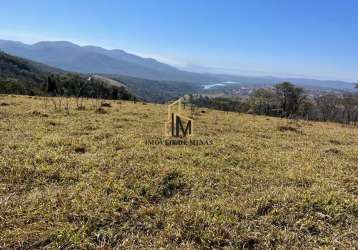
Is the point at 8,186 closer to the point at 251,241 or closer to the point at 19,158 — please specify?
the point at 19,158

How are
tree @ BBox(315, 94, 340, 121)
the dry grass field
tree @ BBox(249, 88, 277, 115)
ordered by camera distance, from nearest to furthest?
the dry grass field → tree @ BBox(249, 88, 277, 115) → tree @ BBox(315, 94, 340, 121)

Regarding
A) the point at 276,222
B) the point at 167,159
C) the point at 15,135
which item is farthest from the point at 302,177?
the point at 15,135

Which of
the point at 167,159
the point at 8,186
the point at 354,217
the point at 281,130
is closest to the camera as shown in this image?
the point at 354,217

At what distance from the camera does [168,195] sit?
5625 mm

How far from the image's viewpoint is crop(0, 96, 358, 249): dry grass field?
426 centimetres

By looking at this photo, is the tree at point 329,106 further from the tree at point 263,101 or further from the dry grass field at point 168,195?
the dry grass field at point 168,195

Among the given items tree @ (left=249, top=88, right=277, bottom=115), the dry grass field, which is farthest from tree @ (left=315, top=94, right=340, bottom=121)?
the dry grass field

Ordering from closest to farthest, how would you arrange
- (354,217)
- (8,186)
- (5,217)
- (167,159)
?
(5,217)
(354,217)
(8,186)
(167,159)

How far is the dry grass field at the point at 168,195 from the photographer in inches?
168

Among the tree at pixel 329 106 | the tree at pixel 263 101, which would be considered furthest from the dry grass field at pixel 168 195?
the tree at pixel 329 106

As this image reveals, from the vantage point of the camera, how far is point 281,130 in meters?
14.5

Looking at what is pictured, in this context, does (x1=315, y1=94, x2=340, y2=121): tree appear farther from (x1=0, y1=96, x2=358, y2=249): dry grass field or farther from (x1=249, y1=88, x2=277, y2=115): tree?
(x1=0, y1=96, x2=358, y2=249): dry grass field

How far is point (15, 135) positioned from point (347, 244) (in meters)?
8.17

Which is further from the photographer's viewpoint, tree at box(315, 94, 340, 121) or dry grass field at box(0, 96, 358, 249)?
tree at box(315, 94, 340, 121)
